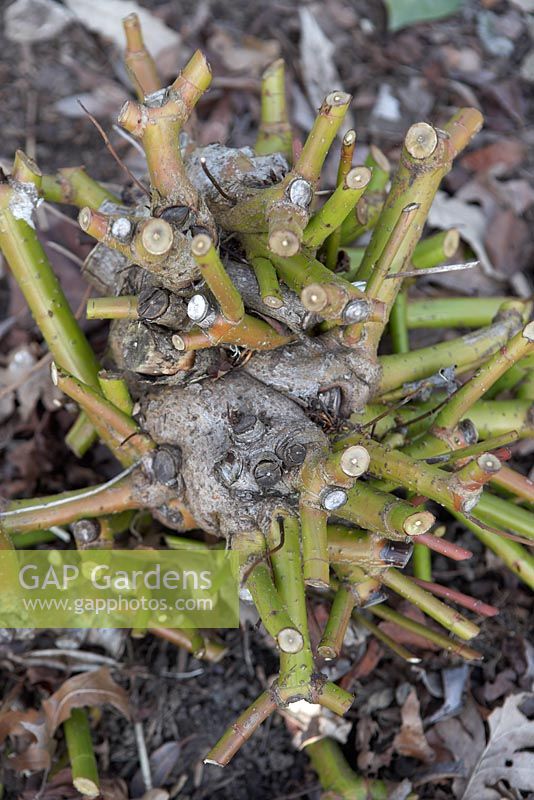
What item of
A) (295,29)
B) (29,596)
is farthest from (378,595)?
(295,29)

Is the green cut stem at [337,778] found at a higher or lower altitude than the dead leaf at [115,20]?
lower

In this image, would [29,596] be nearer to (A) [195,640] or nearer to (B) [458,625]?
(A) [195,640]

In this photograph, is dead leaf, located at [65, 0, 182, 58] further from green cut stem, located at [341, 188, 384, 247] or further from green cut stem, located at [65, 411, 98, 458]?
green cut stem, located at [65, 411, 98, 458]

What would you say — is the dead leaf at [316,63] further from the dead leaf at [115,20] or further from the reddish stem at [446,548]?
the reddish stem at [446,548]

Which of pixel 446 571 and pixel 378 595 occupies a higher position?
pixel 378 595

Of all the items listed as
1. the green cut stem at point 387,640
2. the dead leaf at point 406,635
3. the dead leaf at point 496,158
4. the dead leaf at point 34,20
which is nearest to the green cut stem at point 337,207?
the green cut stem at point 387,640

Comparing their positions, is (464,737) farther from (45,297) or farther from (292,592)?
(45,297)

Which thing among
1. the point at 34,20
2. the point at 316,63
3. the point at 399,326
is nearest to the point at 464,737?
the point at 399,326
